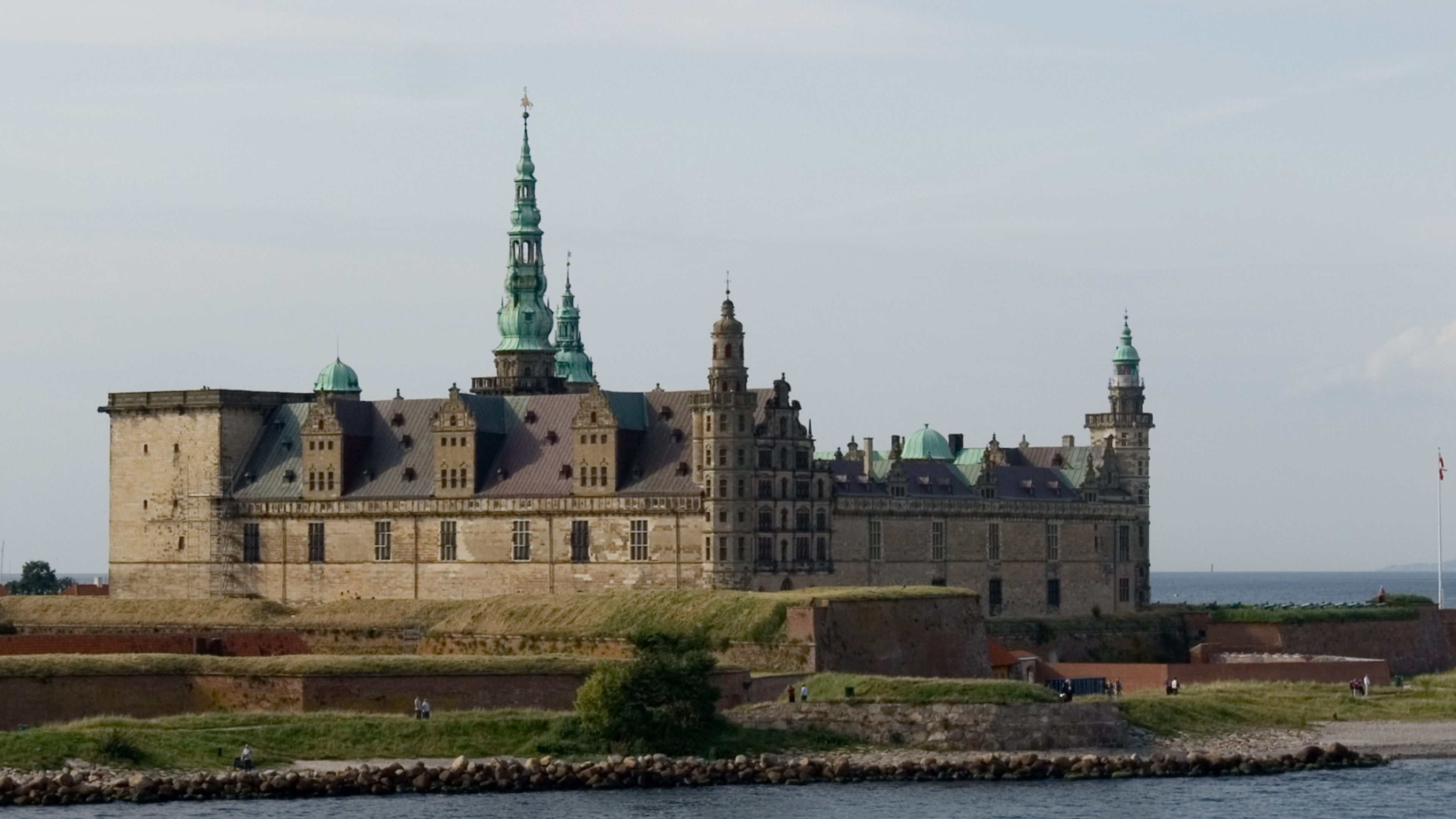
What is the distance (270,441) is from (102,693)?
32.2 meters

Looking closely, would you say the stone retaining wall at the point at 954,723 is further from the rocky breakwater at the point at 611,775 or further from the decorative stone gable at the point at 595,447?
the decorative stone gable at the point at 595,447

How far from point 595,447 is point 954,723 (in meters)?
24.6

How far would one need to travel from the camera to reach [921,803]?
243ft

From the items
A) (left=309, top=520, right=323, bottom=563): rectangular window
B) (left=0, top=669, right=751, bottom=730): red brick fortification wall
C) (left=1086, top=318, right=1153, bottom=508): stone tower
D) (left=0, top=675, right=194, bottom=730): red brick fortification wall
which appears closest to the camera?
(left=0, top=675, right=194, bottom=730): red brick fortification wall

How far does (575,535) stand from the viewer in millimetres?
103875

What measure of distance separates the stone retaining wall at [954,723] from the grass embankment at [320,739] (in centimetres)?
84

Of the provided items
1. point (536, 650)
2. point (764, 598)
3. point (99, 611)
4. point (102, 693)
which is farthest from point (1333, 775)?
point (99, 611)

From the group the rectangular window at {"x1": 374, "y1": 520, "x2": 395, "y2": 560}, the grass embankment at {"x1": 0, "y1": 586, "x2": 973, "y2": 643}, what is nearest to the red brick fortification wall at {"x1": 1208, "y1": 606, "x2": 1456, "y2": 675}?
the grass embankment at {"x1": 0, "y1": 586, "x2": 973, "y2": 643}

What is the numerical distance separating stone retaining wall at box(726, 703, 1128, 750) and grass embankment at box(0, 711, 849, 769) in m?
0.84

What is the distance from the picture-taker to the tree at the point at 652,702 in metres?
80.2

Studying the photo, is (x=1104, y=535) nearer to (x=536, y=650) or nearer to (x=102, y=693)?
(x=536, y=650)

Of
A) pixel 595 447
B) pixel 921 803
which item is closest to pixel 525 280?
pixel 595 447

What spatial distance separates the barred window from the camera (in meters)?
102

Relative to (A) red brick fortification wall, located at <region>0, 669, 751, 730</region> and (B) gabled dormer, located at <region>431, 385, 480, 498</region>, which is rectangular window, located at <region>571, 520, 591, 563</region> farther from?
(A) red brick fortification wall, located at <region>0, 669, 751, 730</region>
